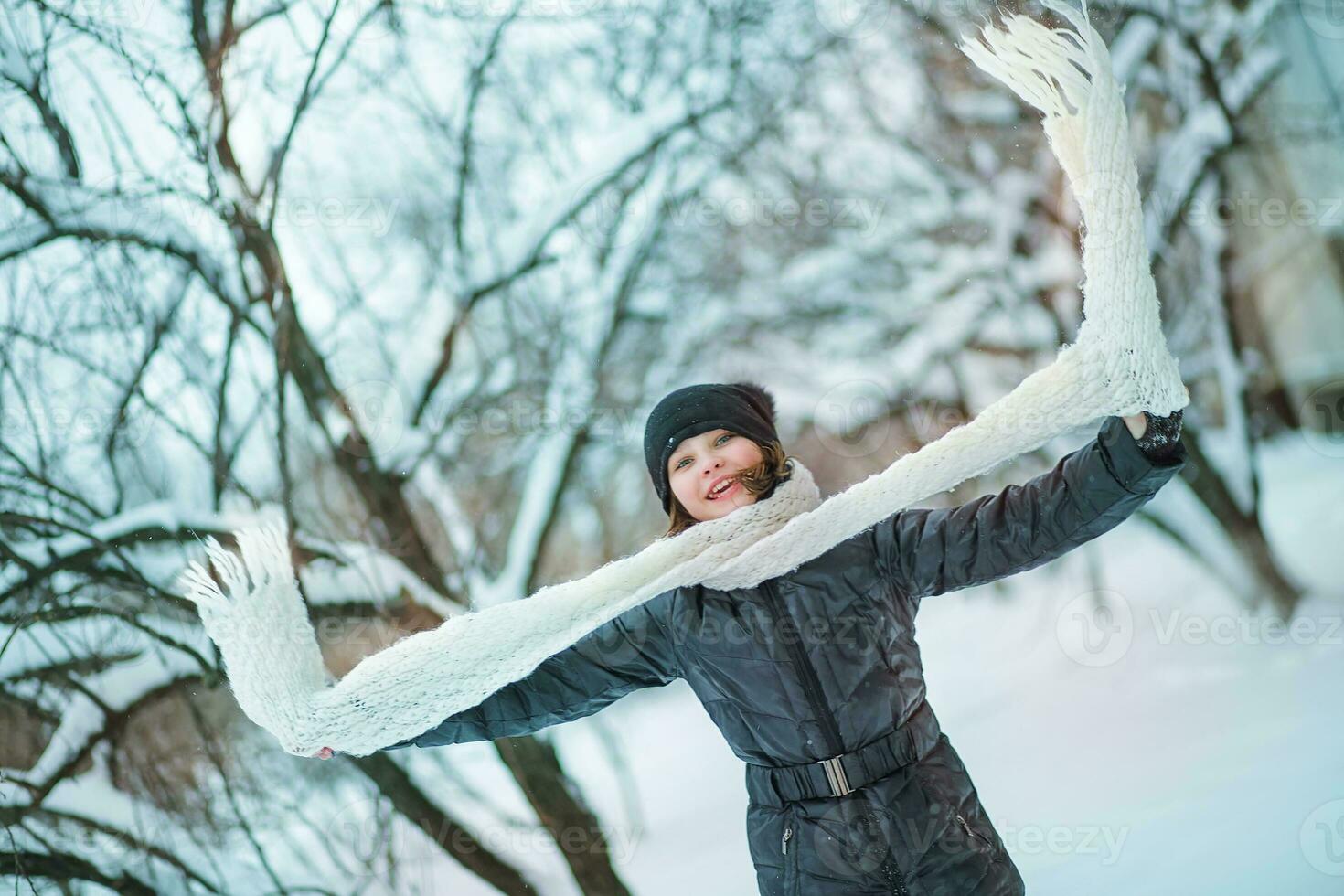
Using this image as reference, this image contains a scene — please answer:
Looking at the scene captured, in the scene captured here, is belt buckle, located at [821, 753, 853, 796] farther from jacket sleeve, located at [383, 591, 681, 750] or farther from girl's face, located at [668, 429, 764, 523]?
girl's face, located at [668, 429, 764, 523]

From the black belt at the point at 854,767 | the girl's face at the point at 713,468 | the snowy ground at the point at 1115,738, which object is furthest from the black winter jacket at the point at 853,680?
the snowy ground at the point at 1115,738

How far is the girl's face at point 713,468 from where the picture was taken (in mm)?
1549

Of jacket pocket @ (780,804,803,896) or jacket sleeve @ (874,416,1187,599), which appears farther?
jacket pocket @ (780,804,803,896)

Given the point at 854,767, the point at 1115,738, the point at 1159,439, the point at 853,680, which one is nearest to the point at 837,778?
the point at 854,767

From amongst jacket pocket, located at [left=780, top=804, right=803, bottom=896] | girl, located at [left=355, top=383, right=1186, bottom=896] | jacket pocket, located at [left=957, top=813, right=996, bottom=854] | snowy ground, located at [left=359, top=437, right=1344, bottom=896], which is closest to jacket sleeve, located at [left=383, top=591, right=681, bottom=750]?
girl, located at [left=355, top=383, right=1186, bottom=896]

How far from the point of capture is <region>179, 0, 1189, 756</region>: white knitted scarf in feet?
4.12

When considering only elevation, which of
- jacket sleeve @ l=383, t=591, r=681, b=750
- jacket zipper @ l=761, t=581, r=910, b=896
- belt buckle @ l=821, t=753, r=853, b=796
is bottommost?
belt buckle @ l=821, t=753, r=853, b=796

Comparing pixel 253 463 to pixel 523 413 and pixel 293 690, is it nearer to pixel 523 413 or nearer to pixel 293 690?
pixel 523 413

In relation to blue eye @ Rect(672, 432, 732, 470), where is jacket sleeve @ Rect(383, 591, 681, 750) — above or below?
below

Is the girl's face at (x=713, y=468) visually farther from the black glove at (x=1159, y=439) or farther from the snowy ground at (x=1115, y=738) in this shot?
the snowy ground at (x=1115, y=738)

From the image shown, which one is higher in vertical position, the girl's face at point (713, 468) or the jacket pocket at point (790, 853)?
the girl's face at point (713, 468)

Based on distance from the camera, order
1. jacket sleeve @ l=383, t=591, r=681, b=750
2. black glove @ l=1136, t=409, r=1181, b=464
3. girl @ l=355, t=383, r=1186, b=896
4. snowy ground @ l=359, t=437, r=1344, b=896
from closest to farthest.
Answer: black glove @ l=1136, t=409, r=1181, b=464 → girl @ l=355, t=383, r=1186, b=896 → jacket sleeve @ l=383, t=591, r=681, b=750 → snowy ground @ l=359, t=437, r=1344, b=896

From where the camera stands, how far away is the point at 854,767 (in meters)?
1.36

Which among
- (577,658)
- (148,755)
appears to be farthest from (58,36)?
(577,658)
